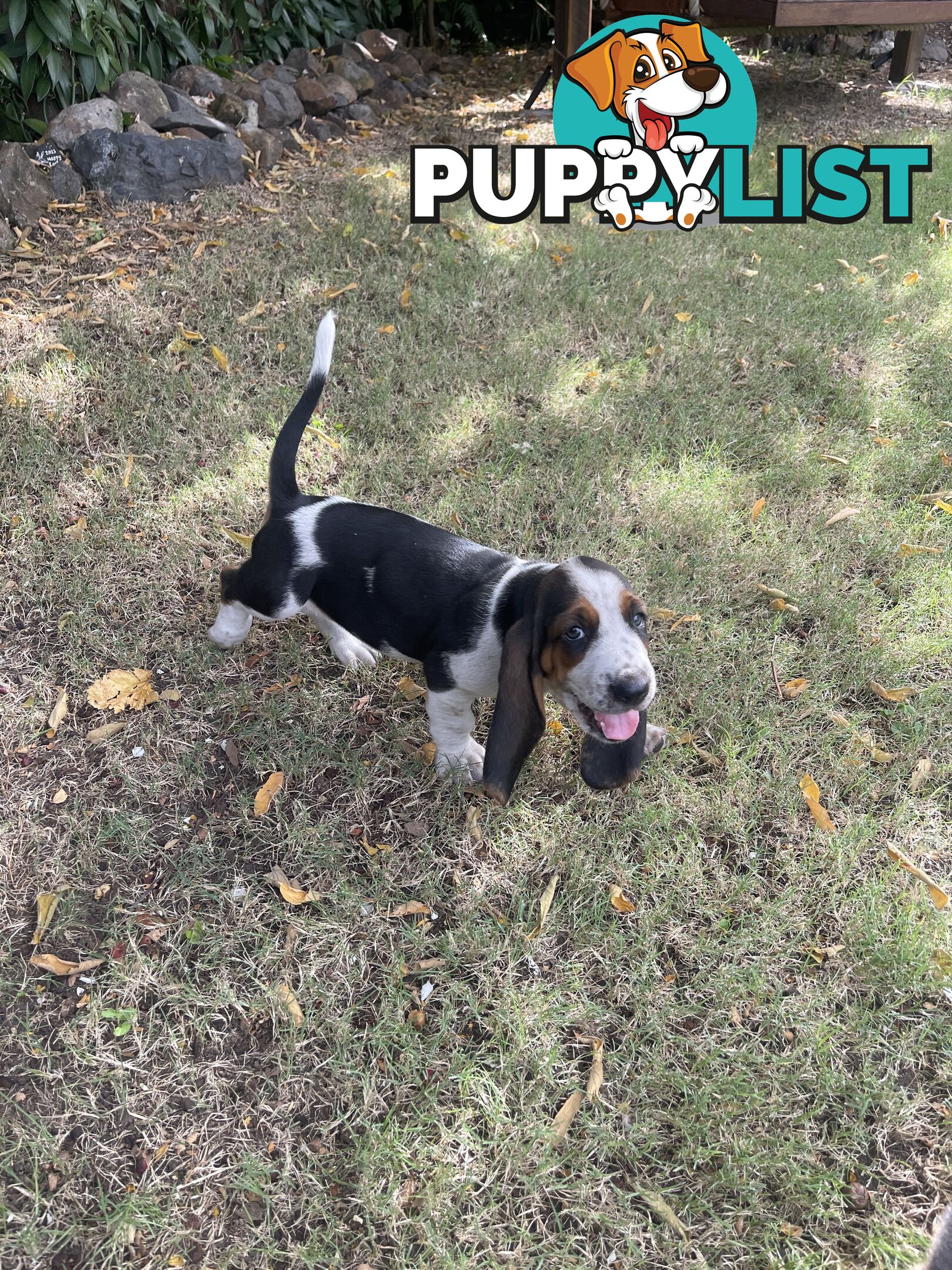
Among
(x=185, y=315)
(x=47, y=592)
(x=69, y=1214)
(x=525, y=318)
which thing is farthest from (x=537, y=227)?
(x=69, y=1214)

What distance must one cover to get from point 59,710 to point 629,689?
211 centimetres

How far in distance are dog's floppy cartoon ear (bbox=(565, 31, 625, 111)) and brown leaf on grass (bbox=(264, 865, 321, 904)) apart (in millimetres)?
7044

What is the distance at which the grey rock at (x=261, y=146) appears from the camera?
20.5ft

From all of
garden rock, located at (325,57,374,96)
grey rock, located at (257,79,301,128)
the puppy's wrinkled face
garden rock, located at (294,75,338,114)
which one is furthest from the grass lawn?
garden rock, located at (325,57,374,96)

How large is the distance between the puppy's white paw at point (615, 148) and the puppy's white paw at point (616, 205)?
1.19ft

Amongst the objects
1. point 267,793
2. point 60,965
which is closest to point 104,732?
point 267,793

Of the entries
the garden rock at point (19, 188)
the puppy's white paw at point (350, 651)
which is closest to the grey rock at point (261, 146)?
the garden rock at point (19, 188)

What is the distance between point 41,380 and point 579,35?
6.02 m

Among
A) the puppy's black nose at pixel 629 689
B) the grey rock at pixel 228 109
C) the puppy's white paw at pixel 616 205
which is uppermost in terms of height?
the grey rock at pixel 228 109

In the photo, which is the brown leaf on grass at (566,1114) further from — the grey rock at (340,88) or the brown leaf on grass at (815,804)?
the grey rock at (340,88)

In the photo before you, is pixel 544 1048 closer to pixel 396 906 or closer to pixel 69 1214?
pixel 396 906

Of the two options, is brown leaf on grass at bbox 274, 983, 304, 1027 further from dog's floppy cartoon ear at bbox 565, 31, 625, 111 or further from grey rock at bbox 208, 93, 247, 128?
dog's floppy cartoon ear at bbox 565, 31, 625, 111

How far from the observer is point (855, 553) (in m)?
3.62

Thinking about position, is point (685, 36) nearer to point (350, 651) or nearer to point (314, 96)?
point (314, 96)
